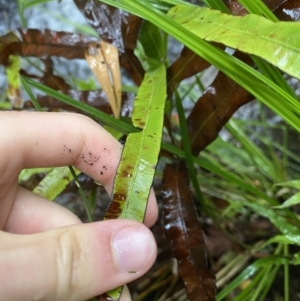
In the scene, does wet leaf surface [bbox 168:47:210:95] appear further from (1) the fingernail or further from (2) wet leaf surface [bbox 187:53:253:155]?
(1) the fingernail

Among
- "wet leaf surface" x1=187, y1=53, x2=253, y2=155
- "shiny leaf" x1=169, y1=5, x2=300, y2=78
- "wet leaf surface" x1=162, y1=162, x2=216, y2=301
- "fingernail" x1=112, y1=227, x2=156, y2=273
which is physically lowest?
"wet leaf surface" x1=162, y1=162, x2=216, y2=301

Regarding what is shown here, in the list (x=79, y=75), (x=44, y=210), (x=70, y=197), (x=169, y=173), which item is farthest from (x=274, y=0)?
(x=79, y=75)

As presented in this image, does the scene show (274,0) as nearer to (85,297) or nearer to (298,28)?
(298,28)

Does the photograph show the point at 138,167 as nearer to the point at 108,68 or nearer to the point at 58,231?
the point at 58,231

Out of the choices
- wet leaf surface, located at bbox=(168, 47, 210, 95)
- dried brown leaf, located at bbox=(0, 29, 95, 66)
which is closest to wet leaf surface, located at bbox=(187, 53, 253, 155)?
wet leaf surface, located at bbox=(168, 47, 210, 95)

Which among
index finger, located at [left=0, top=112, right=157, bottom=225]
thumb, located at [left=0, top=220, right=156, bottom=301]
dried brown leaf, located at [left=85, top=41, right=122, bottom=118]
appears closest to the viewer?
thumb, located at [left=0, top=220, right=156, bottom=301]

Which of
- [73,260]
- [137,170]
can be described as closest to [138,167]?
[137,170]

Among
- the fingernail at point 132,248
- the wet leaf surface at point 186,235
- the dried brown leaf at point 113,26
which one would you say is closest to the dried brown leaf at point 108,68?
the dried brown leaf at point 113,26
